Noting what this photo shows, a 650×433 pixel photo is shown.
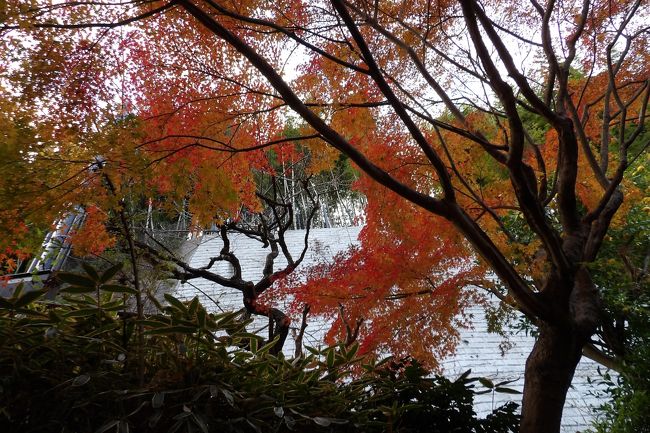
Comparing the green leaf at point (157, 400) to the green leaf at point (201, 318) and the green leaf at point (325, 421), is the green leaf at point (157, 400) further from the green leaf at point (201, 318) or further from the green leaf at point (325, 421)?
the green leaf at point (325, 421)

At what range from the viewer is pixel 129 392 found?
3.39 ft

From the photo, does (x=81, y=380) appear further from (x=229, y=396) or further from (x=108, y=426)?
(x=229, y=396)

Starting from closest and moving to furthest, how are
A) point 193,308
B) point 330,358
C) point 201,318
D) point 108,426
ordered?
point 108,426 → point 201,318 → point 193,308 → point 330,358

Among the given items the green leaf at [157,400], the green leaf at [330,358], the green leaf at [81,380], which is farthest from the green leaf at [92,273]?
the green leaf at [330,358]

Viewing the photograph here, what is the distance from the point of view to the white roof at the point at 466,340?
5.50 meters

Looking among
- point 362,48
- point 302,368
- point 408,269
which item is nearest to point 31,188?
point 302,368

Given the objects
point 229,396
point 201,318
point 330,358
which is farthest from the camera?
point 330,358

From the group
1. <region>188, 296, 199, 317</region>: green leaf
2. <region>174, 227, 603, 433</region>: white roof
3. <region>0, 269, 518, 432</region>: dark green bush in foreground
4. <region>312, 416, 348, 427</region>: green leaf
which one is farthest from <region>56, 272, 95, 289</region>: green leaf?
<region>174, 227, 603, 433</region>: white roof

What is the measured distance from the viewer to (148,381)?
1.15m

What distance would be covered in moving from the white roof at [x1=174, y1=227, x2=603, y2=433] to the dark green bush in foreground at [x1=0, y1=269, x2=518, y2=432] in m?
2.41

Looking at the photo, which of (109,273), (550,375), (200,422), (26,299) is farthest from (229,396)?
(550,375)

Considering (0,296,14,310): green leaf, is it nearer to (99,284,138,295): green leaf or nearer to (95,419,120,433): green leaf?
(99,284,138,295): green leaf

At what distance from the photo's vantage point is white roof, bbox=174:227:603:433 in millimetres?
5496

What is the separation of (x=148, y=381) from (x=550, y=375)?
2559 millimetres
